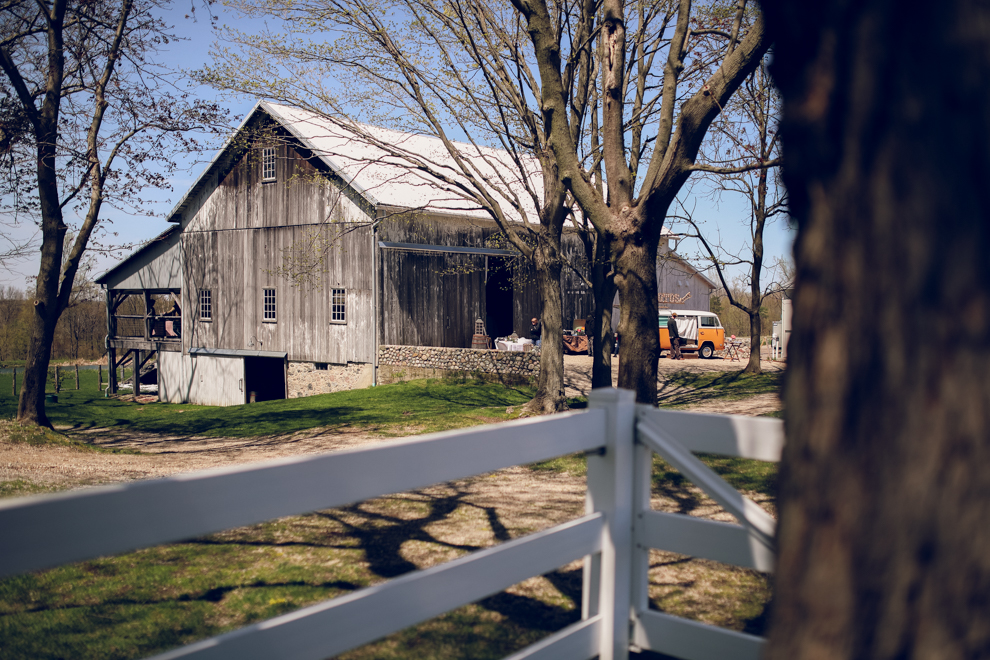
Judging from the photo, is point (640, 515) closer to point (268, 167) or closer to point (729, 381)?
point (729, 381)

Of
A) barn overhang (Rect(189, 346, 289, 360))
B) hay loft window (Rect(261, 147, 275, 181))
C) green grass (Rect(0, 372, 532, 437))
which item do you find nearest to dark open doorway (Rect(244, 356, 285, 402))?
barn overhang (Rect(189, 346, 289, 360))

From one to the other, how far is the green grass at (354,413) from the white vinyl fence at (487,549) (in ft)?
34.0

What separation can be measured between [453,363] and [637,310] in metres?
12.6

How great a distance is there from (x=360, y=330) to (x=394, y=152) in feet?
31.2

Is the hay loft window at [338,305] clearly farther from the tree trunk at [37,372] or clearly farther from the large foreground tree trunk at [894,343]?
the large foreground tree trunk at [894,343]

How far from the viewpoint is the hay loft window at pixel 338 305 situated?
78.2ft

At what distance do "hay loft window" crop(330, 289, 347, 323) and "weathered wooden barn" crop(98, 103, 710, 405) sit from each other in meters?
0.04

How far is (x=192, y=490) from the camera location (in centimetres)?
185

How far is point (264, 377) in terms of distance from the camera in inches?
1106

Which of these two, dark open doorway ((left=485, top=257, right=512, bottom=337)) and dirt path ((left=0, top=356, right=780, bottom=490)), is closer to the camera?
dirt path ((left=0, top=356, right=780, bottom=490))

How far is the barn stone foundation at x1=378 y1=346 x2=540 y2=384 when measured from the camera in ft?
65.5

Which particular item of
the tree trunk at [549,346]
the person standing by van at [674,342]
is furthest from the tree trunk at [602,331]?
the person standing by van at [674,342]

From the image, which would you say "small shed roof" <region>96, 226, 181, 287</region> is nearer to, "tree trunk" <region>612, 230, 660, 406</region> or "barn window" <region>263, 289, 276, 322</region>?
"barn window" <region>263, 289, 276, 322</region>

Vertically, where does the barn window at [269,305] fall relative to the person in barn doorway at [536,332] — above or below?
above
